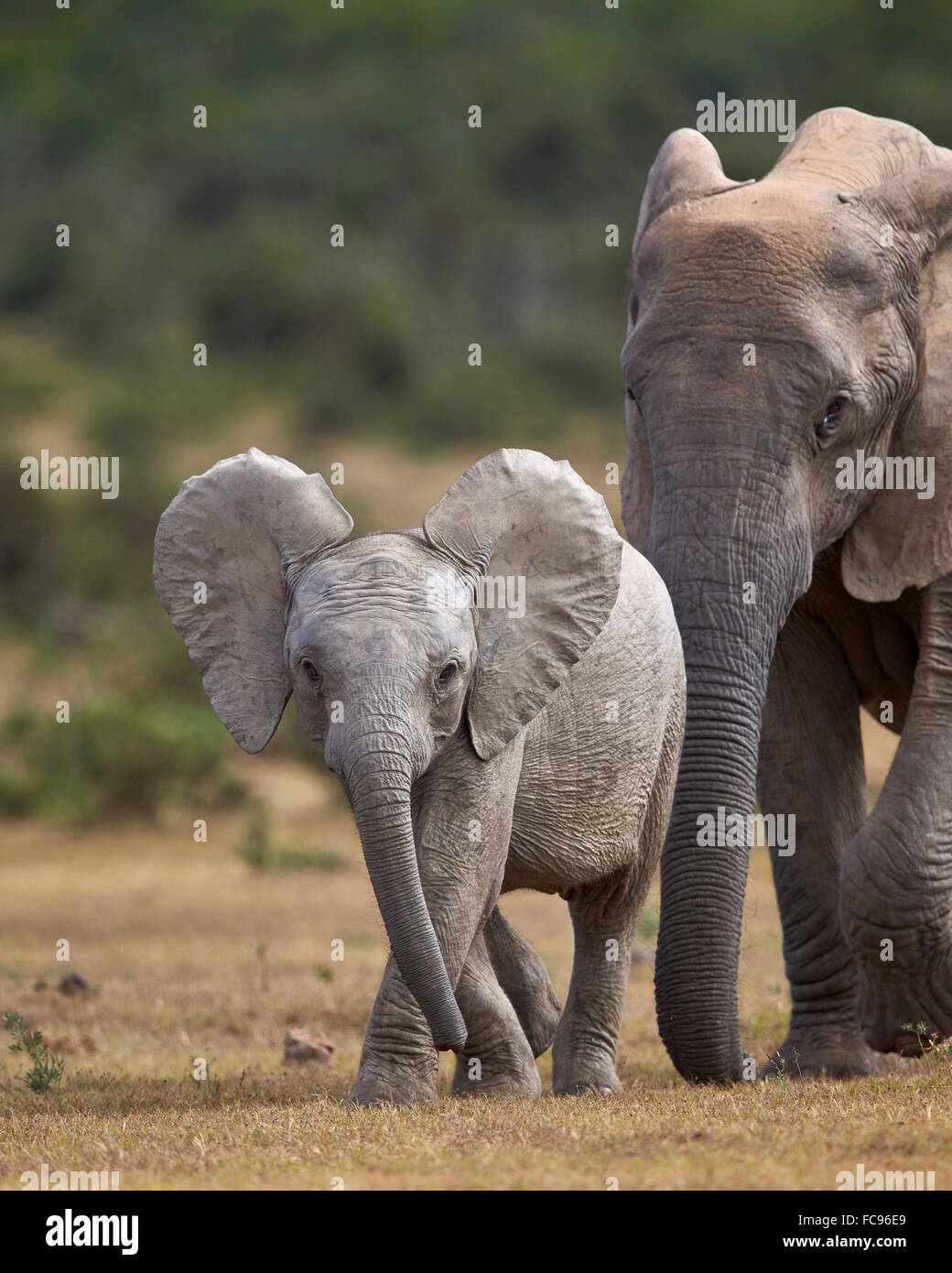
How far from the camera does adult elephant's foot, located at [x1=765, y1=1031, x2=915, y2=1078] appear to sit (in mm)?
7750

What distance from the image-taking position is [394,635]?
5.58 metres

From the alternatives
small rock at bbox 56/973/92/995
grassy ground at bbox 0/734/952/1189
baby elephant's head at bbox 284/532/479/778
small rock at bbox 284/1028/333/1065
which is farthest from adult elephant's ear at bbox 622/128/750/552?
small rock at bbox 56/973/92/995

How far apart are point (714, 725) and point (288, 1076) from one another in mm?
2040

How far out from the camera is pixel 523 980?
7457 mm

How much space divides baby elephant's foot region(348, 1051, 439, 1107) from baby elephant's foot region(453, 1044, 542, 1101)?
539mm

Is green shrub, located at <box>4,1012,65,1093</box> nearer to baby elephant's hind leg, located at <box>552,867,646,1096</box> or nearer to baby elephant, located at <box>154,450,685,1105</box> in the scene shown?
baby elephant, located at <box>154,450,685,1105</box>

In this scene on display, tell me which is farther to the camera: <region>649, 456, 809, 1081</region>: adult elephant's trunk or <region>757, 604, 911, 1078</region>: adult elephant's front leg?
<region>757, 604, 911, 1078</region>: adult elephant's front leg

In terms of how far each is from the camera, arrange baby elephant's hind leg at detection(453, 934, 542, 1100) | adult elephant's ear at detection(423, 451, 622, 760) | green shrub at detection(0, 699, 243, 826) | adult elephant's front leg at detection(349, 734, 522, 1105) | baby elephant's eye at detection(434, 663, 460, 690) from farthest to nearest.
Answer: green shrub at detection(0, 699, 243, 826), baby elephant's hind leg at detection(453, 934, 542, 1100), adult elephant's ear at detection(423, 451, 622, 760), adult elephant's front leg at detection(349, 734, 522, 1105), baby elephant's eye at detection(434, 663, 460, 690)

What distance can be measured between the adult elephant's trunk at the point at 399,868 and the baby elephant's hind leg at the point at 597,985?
1478 millimetres

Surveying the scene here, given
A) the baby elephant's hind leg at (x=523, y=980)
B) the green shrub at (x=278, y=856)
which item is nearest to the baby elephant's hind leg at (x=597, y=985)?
the baby elephant's hind leg at (x=523, y=980)

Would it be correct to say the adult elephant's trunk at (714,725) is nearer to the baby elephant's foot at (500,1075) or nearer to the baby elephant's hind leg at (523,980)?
the baby elephant's foot at (500,1075)

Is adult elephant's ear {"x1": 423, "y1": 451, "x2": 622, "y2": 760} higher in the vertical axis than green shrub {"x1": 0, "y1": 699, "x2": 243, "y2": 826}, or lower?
lower

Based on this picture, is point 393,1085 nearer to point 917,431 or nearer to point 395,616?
point 395,616
